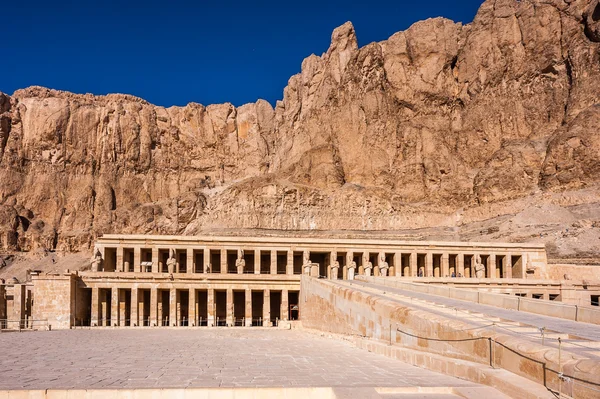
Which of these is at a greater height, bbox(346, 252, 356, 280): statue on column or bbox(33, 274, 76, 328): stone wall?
bbox(346, 252, 356, 280): statue on column

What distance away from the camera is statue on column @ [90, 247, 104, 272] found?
4656 centimetres

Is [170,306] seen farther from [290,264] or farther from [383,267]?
[383,267]

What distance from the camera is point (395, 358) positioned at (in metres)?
15.3

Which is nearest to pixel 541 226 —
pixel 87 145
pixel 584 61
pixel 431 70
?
pixel 584 61

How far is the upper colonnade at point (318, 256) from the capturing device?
4988 cm

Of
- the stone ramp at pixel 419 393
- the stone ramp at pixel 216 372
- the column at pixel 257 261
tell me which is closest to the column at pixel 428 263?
the column at pixel 257 261

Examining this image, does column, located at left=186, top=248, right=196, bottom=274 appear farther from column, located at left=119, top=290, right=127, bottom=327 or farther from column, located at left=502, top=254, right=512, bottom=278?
column, located at left=502, top=254, right=512, bottom=278

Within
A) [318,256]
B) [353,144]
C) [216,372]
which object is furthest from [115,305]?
[353,144]

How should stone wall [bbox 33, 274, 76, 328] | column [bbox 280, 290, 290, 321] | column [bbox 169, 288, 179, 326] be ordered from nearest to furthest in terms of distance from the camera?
stone wall [bbox 33, 274, 76, 328], column [bbox 169, 288, 179, 326], column [bbox 280, 290, 290, 321]

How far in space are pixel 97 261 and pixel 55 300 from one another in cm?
632

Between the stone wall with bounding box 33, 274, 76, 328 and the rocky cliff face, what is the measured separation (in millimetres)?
55911

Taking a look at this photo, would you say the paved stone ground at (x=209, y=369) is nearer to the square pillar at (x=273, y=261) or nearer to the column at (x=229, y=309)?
the column at (x=229, y=309)

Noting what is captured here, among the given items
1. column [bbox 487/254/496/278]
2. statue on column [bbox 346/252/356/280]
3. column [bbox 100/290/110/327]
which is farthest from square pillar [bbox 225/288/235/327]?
column [bbox 487/254/496/278]

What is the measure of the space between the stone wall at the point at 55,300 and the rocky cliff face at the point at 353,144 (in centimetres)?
5591
